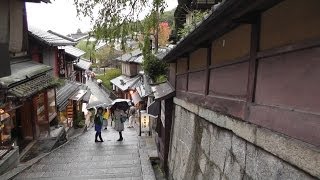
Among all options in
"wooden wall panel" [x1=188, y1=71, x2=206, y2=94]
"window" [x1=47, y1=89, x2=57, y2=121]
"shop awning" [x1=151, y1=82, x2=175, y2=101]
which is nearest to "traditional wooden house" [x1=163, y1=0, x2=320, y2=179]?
"wooden wall panel" [x1=188, y1=71, x2=206, y2=94]

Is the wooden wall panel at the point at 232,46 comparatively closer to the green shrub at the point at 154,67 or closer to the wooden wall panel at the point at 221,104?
the wooden wall panel at the point at 221,104

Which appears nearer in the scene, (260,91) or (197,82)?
(260,91)

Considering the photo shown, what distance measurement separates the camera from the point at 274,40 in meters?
4.88

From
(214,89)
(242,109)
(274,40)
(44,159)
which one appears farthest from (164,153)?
(274,40)

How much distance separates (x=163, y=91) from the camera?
48.6 ft

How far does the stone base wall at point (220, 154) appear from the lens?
4461 millimetres

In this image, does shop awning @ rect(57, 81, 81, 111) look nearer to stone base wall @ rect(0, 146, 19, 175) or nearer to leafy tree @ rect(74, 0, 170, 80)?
stone base wall @ rect(0, 146, 19, 175)

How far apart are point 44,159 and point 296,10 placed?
45.7 feet

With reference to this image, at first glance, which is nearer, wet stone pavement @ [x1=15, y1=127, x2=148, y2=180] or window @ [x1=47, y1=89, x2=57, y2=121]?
wet stone pavement @ [x1=15, y1=127, x2=148, y2=180]

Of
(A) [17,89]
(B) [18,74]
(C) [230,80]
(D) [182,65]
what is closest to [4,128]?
(B) [18,74]

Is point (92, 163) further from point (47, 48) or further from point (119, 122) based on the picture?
point (47, 48)

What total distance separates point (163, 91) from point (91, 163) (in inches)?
173

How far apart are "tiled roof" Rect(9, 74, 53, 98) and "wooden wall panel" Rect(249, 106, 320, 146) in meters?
9.47

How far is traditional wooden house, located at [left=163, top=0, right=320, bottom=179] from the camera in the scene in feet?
12.9
